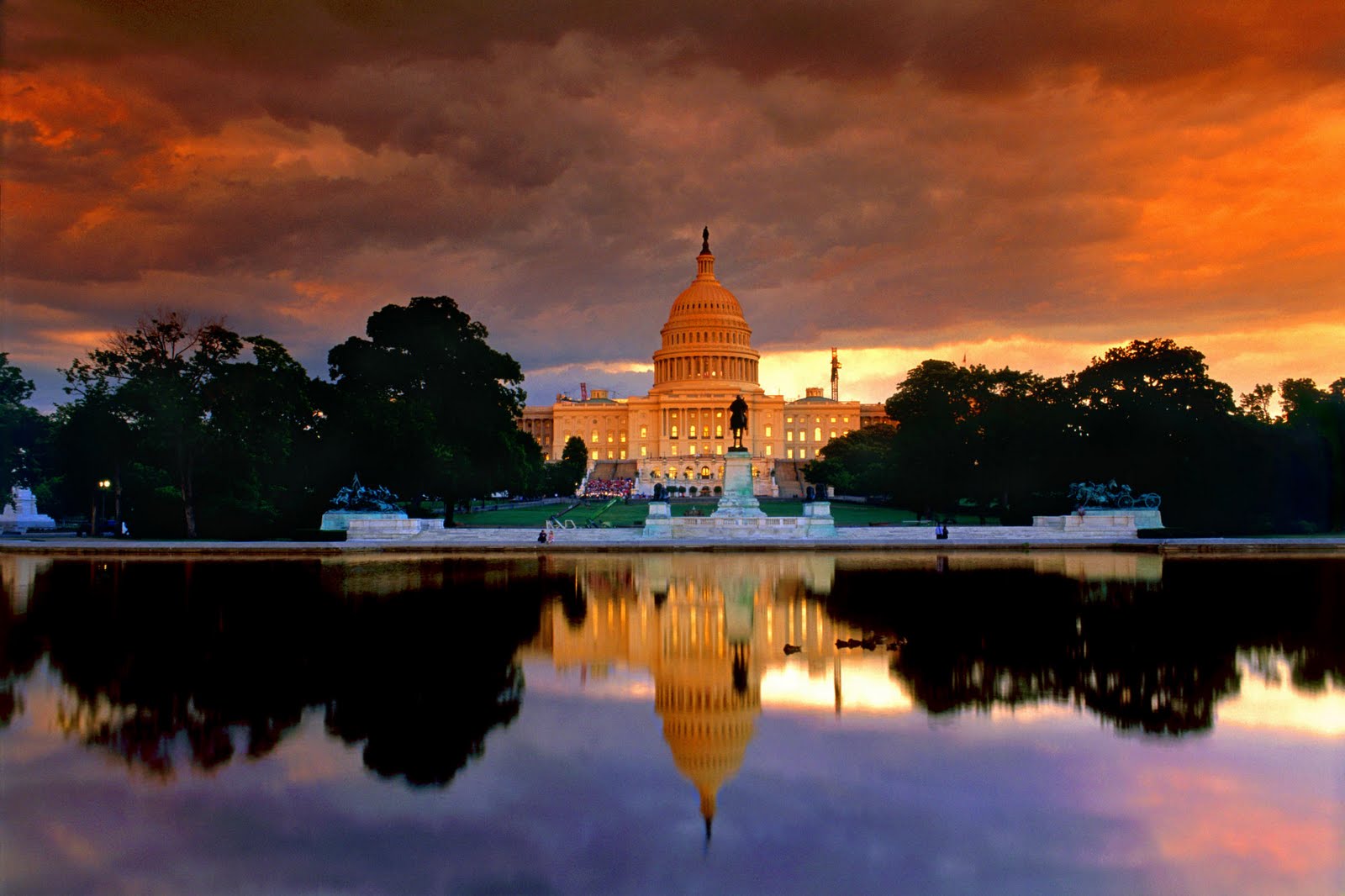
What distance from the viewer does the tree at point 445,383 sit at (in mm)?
51625

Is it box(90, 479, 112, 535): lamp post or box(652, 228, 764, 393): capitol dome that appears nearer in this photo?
box(90, 479, 112, 535): lamp post

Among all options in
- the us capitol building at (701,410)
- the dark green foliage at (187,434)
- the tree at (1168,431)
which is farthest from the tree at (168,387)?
the us capitol building at (701,410)

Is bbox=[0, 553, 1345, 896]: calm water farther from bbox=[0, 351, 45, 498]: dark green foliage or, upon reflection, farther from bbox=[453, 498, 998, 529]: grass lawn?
bbox=[0, 351, 45, 498]: dark green foliage

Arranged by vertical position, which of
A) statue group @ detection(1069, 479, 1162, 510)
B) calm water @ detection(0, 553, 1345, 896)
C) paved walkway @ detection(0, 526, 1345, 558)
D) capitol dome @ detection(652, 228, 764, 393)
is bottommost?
calm water @ detection(0, 553, 1345, 896)

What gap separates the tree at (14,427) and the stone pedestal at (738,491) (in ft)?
127

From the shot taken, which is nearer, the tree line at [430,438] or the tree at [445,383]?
the tree line at [430,438]

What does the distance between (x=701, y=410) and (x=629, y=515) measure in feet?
299

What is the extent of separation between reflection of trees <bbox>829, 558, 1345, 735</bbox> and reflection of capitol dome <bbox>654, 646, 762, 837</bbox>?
242cm

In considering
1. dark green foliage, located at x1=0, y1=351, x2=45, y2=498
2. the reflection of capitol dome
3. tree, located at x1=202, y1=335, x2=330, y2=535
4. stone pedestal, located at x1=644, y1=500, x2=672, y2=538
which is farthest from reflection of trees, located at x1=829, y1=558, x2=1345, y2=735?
dark green foliage, located at x1=0, y1=351, x2=45, y2=498

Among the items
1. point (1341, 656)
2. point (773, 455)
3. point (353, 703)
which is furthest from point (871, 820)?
point (773, 455)

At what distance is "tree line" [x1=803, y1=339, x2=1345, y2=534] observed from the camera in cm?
4912

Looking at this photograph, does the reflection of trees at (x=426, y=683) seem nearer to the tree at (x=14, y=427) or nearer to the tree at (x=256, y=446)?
the tree at (x=256, y=446)

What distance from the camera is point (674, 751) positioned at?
34.9 ft

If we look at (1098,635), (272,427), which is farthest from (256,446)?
(1098,635)
